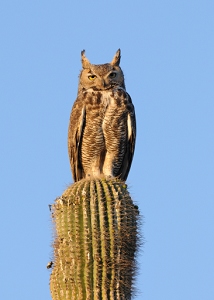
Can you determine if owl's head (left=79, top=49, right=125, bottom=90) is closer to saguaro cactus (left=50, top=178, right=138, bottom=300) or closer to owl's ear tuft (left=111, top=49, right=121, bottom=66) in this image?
owl's ear tuft (left=111, top=49, right=121, bottom=66)

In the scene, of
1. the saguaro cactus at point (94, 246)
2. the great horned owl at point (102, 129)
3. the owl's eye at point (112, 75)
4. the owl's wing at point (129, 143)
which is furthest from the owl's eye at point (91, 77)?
the saguaro cactus at point (94, 246)

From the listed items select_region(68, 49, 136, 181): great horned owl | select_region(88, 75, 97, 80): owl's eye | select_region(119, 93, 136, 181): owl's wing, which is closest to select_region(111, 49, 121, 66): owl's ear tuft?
select_region(68, 49, 136, 181): great horned owl

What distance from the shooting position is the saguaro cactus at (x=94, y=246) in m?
6.83

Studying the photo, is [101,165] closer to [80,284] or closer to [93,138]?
[93,138]

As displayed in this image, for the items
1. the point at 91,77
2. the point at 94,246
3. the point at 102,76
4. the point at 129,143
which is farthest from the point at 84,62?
the point at 94,246

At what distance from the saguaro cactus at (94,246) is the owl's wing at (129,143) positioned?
363 centimetres

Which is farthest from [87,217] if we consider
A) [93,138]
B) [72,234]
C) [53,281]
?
[93,138]

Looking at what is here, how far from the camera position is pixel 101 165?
35.7ft

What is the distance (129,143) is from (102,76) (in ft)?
3.57

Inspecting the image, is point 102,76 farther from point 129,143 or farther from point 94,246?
point 94,246

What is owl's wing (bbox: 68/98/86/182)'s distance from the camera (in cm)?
1084

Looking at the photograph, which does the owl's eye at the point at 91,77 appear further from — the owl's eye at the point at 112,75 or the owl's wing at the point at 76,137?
the owl's wing at the point at 76,137

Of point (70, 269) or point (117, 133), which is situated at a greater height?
point (117, 133)

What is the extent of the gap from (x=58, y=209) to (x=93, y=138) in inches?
140
